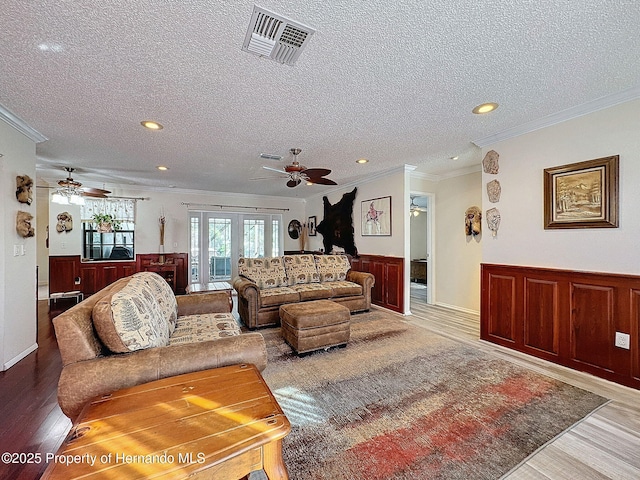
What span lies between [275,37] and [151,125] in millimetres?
1976

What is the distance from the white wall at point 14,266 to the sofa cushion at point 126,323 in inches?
82.6

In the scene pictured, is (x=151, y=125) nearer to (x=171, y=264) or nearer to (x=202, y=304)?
(x=202, y=304)

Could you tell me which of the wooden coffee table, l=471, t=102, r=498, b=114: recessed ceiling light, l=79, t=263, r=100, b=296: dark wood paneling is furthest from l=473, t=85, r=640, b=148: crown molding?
l=79, t=263, r=100, b=296: dark wood paneling

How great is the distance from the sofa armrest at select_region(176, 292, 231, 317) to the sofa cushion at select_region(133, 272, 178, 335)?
1.18ft

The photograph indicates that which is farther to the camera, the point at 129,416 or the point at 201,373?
the point at 201,373

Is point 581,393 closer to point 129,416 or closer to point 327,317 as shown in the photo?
point 327,317

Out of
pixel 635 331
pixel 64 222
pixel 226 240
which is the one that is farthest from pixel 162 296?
pixel 64 222

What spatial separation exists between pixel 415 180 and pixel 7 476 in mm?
5577

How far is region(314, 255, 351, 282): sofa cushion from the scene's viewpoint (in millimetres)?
4953

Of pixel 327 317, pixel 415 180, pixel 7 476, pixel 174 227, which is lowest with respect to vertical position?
pixel 7 476

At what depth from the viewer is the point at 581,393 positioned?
7.25ft

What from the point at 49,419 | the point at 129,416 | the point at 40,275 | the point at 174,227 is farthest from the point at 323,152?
the point at 40,275

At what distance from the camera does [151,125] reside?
9.47ft

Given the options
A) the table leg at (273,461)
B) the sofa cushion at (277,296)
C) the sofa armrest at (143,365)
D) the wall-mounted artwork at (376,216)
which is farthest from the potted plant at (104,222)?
the table leg at (273,461)
